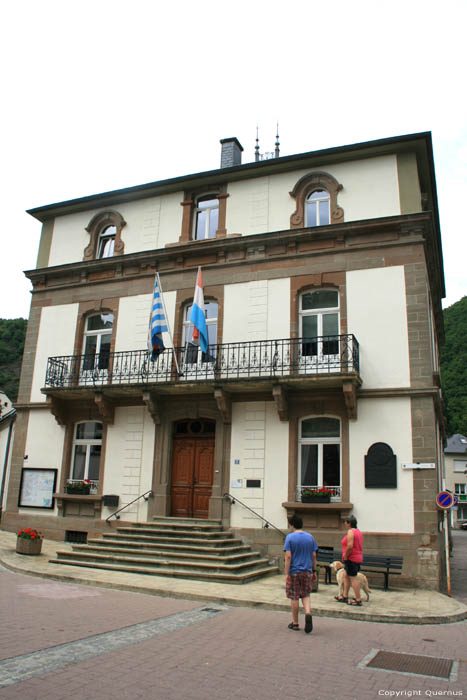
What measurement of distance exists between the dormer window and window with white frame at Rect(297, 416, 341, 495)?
932 cm

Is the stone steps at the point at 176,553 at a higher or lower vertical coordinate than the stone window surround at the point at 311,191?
lower

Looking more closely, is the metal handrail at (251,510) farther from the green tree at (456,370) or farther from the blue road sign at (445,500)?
the green tree at (456,370)

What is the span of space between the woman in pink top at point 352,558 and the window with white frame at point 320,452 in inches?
165

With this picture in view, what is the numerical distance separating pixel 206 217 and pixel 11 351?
37948mm

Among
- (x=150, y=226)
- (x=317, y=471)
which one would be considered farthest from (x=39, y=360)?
(x=317, y=471)

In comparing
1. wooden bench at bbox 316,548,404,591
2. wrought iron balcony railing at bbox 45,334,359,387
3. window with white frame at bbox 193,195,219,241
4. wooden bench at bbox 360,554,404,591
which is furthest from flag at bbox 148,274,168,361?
wooden bench at bbox 360,554,404,591

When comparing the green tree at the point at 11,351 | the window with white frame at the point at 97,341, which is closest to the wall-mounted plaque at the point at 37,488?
the window with white frame at the point at 97,341

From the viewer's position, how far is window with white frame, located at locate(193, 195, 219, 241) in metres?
18.6

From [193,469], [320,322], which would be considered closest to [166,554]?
[193,469]

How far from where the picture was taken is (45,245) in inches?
834

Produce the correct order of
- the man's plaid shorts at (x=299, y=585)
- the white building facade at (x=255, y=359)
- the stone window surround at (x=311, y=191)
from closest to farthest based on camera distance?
1. the man's plaid shorts at (x=299, y=585)
2. the white building facade at (x=255, y=359)
3. the stone window surround at (x=311, y=191)

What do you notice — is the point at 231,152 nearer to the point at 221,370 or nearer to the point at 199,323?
the point at 199,323

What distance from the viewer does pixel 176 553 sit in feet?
46.1

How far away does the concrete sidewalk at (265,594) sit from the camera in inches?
394
